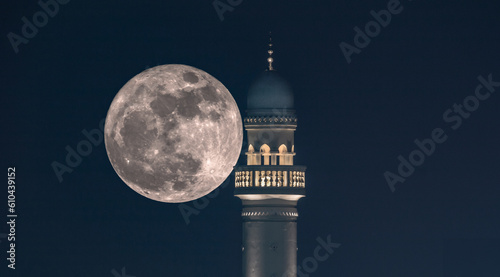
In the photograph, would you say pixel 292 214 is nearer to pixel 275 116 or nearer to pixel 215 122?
pixel 275 116

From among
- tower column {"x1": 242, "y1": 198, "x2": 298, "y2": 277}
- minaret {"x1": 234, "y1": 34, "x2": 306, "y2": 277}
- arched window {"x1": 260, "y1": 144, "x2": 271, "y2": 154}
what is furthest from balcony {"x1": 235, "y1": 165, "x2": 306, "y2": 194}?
arched window {"x1": 260, "y1": 144, "x2": 271, "y2": 154}

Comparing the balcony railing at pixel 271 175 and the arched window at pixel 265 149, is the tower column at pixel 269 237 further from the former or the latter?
the arched window at pixel 265 149

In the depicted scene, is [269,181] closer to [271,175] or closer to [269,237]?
[271,175]

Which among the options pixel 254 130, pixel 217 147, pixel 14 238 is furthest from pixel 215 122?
pixel 14 238

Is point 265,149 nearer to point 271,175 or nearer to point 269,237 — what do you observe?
point 271,175

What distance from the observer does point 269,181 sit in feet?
482

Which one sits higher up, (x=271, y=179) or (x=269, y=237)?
(x=271, y=179)

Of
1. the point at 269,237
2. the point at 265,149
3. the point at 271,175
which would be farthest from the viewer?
the point at 271,175

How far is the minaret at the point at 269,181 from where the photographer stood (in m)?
146

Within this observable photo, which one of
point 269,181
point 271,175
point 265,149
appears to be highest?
point 265,149

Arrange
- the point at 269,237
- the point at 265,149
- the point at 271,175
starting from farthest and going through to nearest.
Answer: the point at 271,175 → the point at 265,149 → the point at 269,237

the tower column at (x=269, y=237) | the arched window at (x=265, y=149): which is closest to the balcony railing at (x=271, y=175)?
the arched window at (x=265, y=149)

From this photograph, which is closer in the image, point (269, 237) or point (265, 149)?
point (269, 237)

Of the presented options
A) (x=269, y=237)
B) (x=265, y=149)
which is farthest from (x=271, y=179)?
(x=269, y=237)
